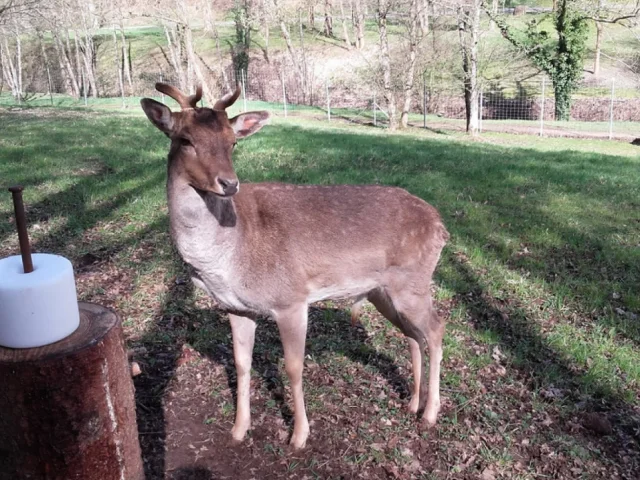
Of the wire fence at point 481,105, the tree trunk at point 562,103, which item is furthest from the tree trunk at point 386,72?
the tree trunk at point 562,103

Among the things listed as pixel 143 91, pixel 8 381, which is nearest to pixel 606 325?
pixel 8 381

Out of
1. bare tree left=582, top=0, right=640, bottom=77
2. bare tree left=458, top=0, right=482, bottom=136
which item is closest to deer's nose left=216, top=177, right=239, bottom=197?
bare tree left=458, top=0, right=482, bottom=136

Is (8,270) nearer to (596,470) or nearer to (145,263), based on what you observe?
(596,470)

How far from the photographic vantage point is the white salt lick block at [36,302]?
5.79 ft

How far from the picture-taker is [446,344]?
5316 millimetres

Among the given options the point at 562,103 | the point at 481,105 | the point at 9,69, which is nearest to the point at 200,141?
the point at 481,105

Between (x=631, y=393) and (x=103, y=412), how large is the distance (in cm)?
398

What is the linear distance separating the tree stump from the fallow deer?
1482 millimetres

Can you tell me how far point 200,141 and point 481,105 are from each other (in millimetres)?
Answer: 27132

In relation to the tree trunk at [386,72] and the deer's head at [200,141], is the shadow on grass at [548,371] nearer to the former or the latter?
the deer's head at [200,141]

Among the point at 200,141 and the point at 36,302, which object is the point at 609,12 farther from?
the point at 36,302

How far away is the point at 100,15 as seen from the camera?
33.3 m

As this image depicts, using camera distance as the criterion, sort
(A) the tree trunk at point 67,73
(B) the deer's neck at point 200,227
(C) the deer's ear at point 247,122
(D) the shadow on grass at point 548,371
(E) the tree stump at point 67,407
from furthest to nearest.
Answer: (A) the tree trunk at point 67,73, (D) the shadow on grass at point 548,371, (C) the deer's ear at point 247,122, (B) the deer's neck at point 200,227, (E) the tree stump at point 67,407

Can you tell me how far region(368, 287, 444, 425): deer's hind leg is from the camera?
14.0ft
